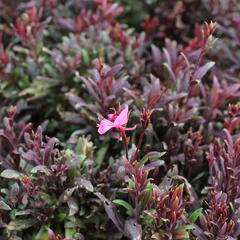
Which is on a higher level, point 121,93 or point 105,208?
point 121,93

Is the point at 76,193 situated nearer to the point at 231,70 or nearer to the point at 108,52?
the point at 108,52

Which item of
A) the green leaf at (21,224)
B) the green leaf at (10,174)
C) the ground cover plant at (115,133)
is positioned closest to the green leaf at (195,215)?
the ground cover plant at (115,133)

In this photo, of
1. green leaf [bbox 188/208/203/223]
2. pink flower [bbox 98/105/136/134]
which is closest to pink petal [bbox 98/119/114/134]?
pink flower [bbox 98/105/136/134]

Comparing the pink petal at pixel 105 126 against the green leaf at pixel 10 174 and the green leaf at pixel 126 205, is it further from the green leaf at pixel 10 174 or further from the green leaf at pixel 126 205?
the green leaf at pixel 10 174

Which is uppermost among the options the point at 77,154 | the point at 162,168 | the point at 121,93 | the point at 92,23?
the point at 92,23

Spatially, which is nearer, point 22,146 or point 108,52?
point 22,146

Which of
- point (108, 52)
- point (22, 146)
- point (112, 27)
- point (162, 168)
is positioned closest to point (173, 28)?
point (112, 27)

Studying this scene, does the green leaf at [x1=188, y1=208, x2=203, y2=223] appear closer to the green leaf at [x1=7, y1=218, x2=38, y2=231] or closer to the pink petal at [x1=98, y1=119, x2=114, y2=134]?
the pink petal at [x1=98, y1=119, x2=114, y2=134]
